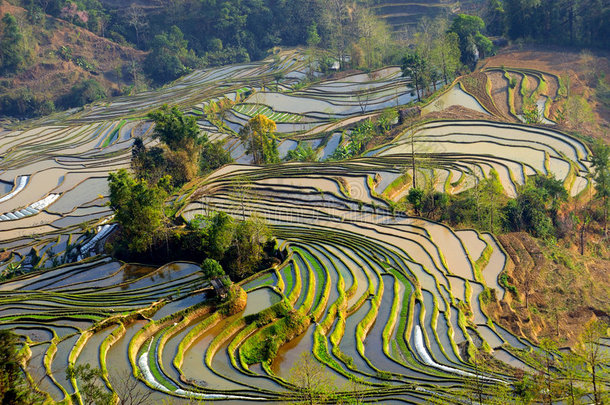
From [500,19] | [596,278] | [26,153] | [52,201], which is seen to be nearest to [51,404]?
[596,278]

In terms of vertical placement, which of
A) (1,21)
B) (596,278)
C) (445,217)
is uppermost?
(1,21)

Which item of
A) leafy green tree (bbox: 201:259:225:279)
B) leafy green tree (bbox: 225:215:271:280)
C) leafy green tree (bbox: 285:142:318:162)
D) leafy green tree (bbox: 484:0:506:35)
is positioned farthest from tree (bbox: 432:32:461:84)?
leafy green tree (bbox: 201:259:225:279)

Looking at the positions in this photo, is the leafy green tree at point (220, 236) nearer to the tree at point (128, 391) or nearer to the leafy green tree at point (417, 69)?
the tree at point (128, 391)

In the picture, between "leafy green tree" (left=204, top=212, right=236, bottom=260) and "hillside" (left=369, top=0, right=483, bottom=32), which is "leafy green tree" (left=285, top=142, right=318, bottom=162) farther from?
"hillside" (left=369, top=0, right=483, bottom=32)

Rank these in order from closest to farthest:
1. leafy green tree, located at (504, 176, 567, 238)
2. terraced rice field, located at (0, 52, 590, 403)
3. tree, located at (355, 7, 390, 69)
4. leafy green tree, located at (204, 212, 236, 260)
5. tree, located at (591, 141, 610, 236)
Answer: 1. terraced rice field, located at (0, 52, 590, 403)
2. leafy green tree, located at (204, 212, 236, 260)
3. leafy green tree, located at (504, 176, 567, 238)
4. tree, located at (591, 141, 610, 236)
5. tree, located at (355, 7, 390, 69)

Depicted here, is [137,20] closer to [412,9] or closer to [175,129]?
[412,9]

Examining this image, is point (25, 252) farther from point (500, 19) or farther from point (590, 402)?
point (500, 19)

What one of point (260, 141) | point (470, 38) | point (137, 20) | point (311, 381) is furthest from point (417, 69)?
point (137, 20)
